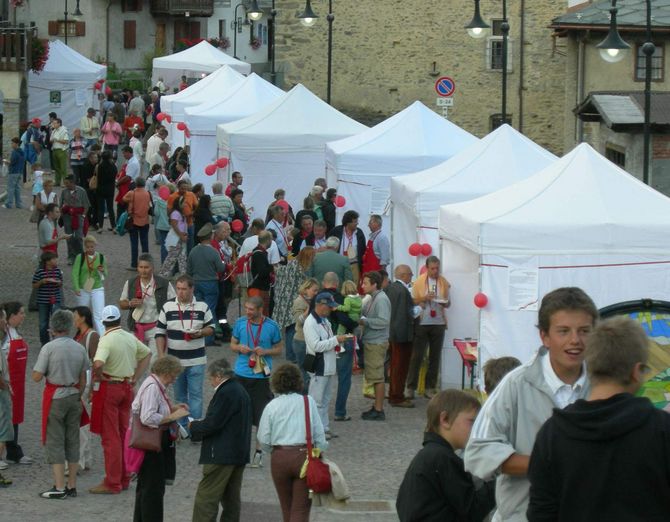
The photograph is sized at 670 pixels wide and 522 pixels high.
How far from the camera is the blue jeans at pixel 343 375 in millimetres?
13602

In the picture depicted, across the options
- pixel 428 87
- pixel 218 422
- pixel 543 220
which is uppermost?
pixel 428 87

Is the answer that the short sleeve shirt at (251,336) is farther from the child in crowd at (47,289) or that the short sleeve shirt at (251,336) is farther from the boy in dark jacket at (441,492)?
the boy in dark jacket at (441,492)

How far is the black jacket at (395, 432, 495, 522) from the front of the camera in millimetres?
5980

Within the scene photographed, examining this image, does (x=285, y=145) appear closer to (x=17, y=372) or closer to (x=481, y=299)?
(x=481, y=299)

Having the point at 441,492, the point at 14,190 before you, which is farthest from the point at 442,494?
the point at 14,190

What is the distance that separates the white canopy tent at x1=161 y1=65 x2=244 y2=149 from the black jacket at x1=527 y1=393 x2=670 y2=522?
1126 inches

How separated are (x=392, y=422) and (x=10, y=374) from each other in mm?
3897

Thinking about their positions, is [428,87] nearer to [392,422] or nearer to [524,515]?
[392,422]

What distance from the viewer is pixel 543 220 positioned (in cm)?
1295

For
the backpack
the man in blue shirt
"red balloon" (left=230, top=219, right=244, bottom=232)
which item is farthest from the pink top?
the man in blue shirt

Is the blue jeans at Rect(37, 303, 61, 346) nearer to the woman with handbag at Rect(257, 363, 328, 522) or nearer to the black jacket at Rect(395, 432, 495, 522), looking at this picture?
the woman with handbag at Rect(257, 363, 328, 522)

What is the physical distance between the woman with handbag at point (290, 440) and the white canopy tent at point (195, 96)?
78.3 feet

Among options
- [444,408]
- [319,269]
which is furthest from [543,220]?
[444,408]

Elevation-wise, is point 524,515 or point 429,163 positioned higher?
point 429,163
